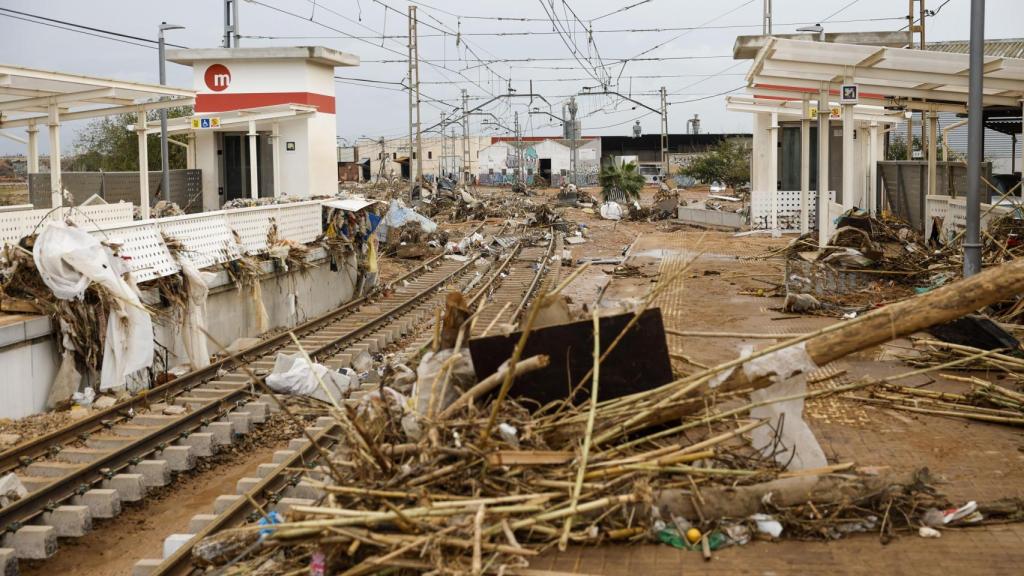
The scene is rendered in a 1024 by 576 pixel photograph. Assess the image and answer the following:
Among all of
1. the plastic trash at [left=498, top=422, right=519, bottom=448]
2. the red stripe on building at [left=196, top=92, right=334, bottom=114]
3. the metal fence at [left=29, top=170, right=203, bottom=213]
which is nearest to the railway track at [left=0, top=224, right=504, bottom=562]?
the plastic trash at [left=498, top=422, right=519, bottom=448]

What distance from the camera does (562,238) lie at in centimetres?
3306

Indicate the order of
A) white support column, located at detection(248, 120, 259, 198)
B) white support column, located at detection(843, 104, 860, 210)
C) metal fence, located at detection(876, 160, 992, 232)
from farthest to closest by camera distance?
white support column, located at detection(248, 120, 259, 198) → metal fence, located at detection(876, 160, 992, 232) → white support column, located at detection(843, 104, 860, 210)

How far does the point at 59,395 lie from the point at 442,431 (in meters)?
7.42

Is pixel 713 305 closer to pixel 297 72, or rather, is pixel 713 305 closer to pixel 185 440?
pixel 185 440

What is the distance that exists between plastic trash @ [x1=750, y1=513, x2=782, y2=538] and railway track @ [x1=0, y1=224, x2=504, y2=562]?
282 cm

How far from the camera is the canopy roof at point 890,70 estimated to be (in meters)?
16.0

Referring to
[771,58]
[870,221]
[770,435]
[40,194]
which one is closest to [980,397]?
→ [770,435]

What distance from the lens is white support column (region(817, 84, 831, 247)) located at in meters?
19.9

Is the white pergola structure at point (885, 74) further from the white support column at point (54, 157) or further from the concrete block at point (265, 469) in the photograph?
the white support column at point (54, 157)

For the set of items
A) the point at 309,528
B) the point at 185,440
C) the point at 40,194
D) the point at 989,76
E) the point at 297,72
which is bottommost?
the point at 185,440

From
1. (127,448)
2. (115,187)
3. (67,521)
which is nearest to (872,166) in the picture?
(115,187)

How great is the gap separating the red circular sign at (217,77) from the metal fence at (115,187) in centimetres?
291

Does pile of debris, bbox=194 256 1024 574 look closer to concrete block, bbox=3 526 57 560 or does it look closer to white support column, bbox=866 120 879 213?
concrete block, bbox=3 526 57 560

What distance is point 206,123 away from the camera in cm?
2634
